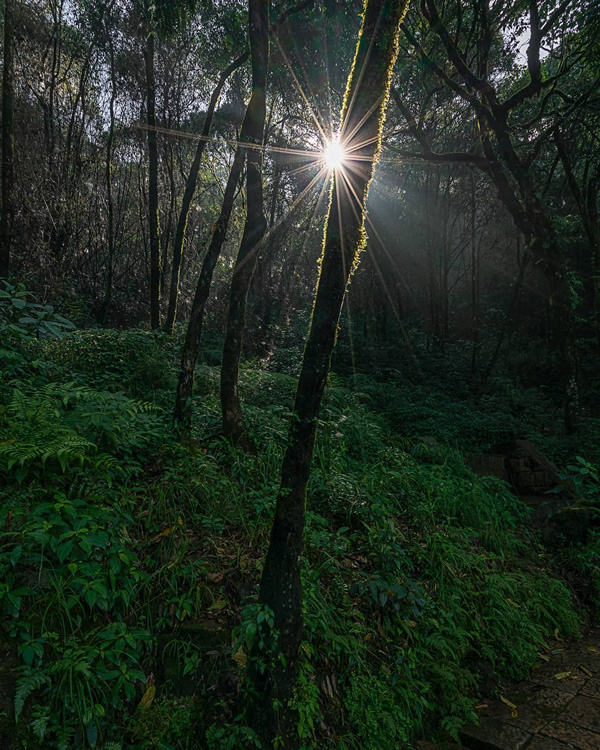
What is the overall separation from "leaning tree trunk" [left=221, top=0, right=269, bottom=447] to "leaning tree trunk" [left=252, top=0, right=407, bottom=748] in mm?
2370

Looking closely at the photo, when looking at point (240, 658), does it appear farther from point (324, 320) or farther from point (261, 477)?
point (324, 320)

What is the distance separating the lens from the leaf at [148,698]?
2424 mm

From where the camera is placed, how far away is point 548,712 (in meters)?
3.03

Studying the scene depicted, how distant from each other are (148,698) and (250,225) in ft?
14.1

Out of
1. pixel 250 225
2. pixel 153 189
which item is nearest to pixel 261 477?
pixel 250 225

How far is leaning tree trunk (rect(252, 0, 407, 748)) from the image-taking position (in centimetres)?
248

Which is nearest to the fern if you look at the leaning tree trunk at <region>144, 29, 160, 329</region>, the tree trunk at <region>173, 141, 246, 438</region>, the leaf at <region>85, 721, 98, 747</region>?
the leaf at <region>85, 721, 98, 747</region>

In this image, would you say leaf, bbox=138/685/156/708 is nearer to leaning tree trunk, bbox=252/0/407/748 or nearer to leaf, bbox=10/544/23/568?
leaning tree trunk, bbox=252/0/407/748

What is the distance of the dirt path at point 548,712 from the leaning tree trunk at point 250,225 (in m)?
3.22

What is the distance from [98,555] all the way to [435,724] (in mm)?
2516

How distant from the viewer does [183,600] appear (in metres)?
2.93

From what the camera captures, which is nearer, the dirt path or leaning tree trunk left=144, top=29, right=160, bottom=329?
the dirt path

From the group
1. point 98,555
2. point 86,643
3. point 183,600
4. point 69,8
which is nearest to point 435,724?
point 183,600

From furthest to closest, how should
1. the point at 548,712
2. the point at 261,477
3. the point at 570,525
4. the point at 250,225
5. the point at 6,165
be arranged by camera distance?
the point at 6,165 → the point at 570,525 → the point at 250,225 → the point at 261,477 → the point at 548,712
